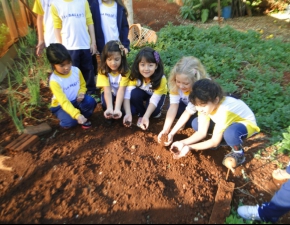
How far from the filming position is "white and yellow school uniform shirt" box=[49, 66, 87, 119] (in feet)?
8.66

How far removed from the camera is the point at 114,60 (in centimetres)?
270

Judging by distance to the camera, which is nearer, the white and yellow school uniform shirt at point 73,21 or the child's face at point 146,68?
the child's face at point 146,68

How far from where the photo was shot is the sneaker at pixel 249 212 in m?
1.84

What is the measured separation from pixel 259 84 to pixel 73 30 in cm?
268

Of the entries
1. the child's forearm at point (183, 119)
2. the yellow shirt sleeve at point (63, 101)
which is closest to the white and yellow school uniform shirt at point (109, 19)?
the yellow shirt sleeve at point (63, 101)

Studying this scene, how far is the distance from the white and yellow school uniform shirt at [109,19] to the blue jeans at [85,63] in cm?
38

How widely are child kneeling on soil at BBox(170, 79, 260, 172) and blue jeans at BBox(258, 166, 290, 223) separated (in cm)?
40

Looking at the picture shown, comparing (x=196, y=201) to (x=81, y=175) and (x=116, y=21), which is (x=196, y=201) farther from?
(x=116, y=21)

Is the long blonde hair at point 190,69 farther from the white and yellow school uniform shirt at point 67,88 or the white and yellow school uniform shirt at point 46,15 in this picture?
the white and yellow school uniform shirt at point 46,15

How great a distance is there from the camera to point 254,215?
6.03 feet

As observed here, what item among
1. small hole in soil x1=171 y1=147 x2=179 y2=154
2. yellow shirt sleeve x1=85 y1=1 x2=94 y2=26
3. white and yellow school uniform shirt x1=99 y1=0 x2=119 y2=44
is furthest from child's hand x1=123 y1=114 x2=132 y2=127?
yellow shirt sleeve x1=85 y1=1 x2=94 y2=26

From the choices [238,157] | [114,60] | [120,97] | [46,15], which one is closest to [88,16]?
[46,15]

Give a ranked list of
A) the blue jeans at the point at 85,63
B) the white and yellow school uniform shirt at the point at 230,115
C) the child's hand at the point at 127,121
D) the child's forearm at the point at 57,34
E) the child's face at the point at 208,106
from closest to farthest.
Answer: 1. the child's face at the point at 208,106
2. the white and yellow school uniform shirt at the point at 230,115
3. the child's hand at the point at 127,121
4. the child's forearm at the point at 57,34
5. the blue jeans at the point at 85,63

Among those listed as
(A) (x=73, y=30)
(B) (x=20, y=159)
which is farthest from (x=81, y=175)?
(A) (x=73, y=30)
